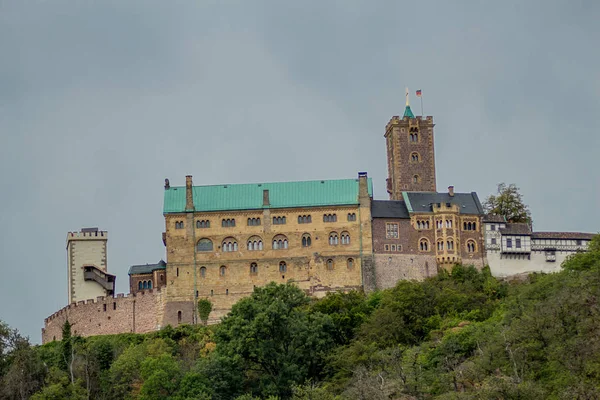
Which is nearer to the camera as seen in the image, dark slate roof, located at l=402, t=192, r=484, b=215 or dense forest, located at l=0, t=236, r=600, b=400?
dense forest, located at l=0, t=236, r=600, b=400

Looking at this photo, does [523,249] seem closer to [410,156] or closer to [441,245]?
[441,245]

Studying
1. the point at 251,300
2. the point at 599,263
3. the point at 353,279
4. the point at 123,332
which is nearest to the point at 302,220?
the point at 353,279

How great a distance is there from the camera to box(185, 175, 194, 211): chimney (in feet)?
378

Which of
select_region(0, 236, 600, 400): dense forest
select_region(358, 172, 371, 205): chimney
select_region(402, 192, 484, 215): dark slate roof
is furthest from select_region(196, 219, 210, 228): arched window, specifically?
select_region(402, 192, 484, 215): dark slate roof

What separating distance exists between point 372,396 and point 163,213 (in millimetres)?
44501

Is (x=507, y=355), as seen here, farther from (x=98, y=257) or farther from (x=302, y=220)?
(x=98, y=257)

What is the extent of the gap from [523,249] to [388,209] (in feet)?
38.2

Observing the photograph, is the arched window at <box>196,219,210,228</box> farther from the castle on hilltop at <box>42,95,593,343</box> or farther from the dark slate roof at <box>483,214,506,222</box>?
the dark slate roof at <box>483,214,506,222</box>

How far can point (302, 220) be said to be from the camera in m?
115

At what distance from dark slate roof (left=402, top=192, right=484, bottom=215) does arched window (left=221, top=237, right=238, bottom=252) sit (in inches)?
583

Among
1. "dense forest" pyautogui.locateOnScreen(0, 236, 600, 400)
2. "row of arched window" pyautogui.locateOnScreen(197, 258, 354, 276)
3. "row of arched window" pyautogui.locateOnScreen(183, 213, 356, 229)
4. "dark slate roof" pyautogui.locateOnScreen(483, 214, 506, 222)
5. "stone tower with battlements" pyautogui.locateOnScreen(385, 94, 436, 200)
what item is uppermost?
"stone tower with battlements" pyautogui.locateOnScreen(385, 94, 436, 200)

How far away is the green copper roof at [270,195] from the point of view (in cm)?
11531

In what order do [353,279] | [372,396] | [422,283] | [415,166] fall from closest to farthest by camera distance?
[372,396] → [422,283] → [353,279] → [415,166]

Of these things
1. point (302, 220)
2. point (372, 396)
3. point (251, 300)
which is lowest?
point (372, 396)
